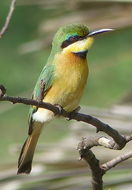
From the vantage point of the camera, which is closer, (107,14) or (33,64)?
(107,14)

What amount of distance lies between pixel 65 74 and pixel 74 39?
5.4 inches

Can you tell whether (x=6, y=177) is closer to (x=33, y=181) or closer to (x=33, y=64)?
(x=33, y=181)

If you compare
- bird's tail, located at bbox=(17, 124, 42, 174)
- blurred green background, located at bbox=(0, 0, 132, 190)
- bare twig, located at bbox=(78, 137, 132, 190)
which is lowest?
blurred green background, located at bbox=(0, 0, 132, 190)

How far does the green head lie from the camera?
2834mm

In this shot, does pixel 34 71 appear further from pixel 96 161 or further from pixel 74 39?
pixel 96 161

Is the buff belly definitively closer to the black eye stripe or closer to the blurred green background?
the black eye stripe

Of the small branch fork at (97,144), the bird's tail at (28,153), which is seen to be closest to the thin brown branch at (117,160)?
the small branch fork at (97,144)

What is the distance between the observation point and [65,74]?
9.55 ft

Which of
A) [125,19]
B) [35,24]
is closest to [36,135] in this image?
[125,19]

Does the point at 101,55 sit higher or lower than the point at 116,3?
lower

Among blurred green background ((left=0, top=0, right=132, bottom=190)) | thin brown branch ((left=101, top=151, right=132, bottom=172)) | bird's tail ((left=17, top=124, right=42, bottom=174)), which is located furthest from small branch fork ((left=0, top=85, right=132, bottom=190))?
blurred green background ((left=0, top=0, right=132, bottom=190))

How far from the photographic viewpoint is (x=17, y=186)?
9.30 ft

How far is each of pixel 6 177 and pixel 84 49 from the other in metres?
0.56

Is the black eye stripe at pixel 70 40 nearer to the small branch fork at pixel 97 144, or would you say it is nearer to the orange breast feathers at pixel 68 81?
the orange breast feathers at pixel 68 81
